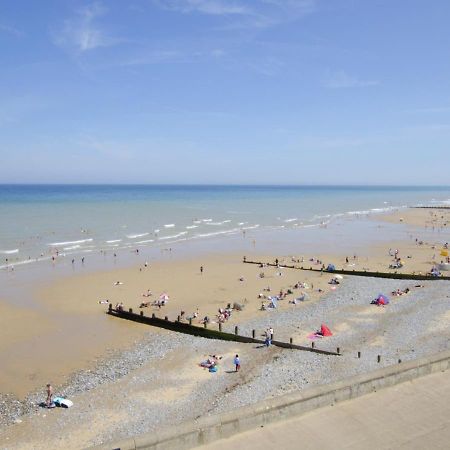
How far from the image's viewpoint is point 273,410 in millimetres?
7359

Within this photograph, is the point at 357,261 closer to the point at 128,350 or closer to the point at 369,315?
the point at 369,315

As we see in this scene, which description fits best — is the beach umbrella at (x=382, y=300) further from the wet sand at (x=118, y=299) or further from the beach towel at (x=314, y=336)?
the beach towel at (x=314, y=336)

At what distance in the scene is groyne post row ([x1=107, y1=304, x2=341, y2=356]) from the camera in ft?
71.3

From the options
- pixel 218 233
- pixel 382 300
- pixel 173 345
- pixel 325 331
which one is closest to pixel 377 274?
pixel 382 300

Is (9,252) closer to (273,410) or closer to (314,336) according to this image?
(314,336)

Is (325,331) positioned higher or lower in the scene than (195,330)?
higher

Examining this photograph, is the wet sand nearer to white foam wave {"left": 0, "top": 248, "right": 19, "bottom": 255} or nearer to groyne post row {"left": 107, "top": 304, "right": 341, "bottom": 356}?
groyne post row {"left": 107, "top": 304, "right": 341, "bottom": 356}

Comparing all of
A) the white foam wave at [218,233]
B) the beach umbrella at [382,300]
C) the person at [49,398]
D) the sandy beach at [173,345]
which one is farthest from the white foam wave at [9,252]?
the beach umbrella at [382,300]

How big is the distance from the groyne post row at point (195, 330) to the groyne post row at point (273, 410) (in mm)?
12588

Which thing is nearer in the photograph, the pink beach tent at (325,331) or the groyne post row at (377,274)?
the pink beach tent at (325,331)

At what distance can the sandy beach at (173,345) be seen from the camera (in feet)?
54.2

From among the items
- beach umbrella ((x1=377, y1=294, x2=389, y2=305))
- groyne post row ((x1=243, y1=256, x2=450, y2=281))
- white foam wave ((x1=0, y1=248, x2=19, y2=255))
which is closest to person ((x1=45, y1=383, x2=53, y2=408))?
beach umbrella ((x1=377, y1=294, x2=389, y2=305))

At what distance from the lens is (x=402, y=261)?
147 feet

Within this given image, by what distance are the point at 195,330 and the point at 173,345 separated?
1.91 metres
